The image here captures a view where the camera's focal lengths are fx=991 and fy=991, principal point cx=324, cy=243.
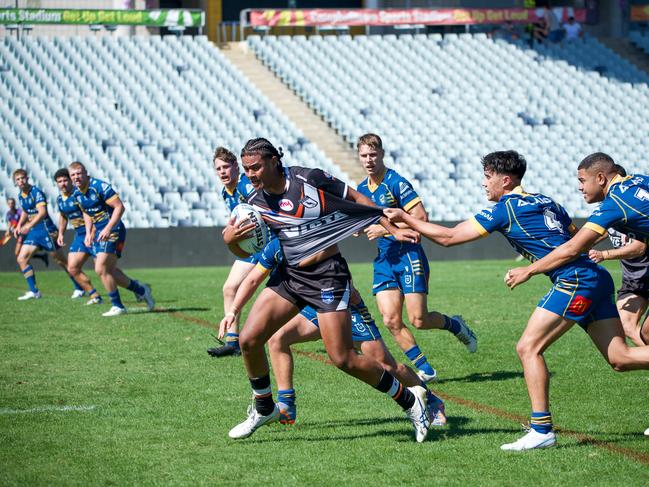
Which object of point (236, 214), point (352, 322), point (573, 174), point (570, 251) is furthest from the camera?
point (573, 174)

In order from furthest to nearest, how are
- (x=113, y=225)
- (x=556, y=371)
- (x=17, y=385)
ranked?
(x=113, y=225), (x=556, y=371), (x=17, y=385)

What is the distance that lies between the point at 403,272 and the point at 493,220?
297cm

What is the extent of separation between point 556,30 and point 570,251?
33636 mm

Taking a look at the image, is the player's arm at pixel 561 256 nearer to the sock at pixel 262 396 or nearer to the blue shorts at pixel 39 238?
the sock at pixel 262 396

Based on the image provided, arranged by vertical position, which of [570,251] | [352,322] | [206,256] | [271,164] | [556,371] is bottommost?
[206,256]

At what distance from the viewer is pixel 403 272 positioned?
9.89m

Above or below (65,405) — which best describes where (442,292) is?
below

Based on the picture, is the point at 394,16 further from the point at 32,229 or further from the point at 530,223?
the point at 530,223

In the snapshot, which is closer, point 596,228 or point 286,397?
point 596,228

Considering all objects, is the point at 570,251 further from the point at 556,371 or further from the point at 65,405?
the point at 65,405

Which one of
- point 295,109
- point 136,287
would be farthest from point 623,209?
point 295,109

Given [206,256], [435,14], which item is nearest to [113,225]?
[206,256]

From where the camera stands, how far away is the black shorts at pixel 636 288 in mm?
10055

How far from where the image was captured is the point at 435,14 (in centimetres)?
3759
